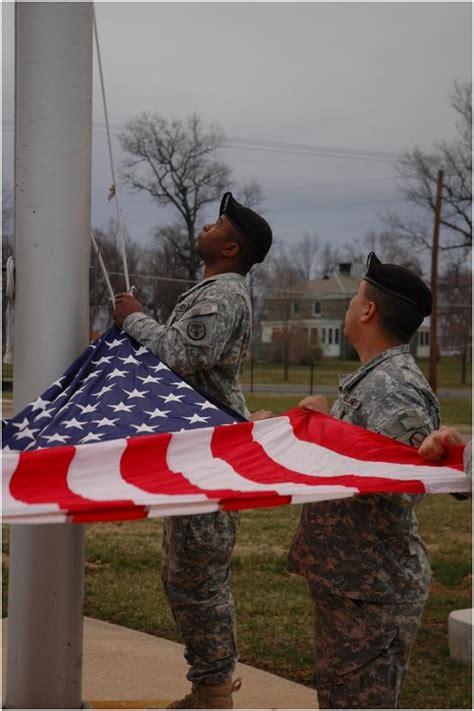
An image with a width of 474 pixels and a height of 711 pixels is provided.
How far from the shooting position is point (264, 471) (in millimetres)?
2934

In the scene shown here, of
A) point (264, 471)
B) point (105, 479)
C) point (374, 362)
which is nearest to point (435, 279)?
point (374, 362)

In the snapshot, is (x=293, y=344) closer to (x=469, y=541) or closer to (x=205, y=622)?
(x=469, y=541)

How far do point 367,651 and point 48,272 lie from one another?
1.75 m

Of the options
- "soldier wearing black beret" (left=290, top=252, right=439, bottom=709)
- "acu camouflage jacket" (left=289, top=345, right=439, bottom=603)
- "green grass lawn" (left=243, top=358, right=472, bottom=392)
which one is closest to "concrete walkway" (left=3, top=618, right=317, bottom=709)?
"soldier wearing black beret" (left=290, top=252, right=439, bottom=709)

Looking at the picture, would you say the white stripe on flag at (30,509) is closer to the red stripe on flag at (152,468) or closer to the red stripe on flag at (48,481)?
the red stripe on flag at (48,481)

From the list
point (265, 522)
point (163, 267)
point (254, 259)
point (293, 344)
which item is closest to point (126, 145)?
point (163, 267)

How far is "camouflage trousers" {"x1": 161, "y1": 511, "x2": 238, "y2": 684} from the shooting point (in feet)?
12.8

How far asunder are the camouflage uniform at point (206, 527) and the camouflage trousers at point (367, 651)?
2.70ft

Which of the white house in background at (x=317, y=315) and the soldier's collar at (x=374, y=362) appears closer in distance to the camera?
the soldier's collar at (x=374, y=362)

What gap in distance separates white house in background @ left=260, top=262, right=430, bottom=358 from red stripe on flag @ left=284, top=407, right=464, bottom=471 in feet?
115

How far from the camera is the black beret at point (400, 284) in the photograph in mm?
3338

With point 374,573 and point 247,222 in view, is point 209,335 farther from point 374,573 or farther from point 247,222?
point 374,573

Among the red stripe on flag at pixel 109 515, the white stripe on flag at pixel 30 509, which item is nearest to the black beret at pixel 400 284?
the red stripe on flag at pixel 109 515

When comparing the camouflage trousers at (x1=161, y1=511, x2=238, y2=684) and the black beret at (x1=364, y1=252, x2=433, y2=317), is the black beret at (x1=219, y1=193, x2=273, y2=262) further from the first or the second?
the camouflage trousers at (x1=161, y1=511, x2=238, y2=684)
